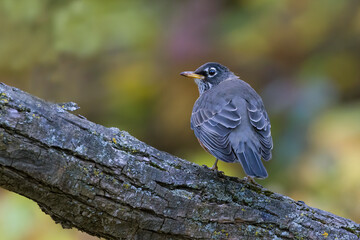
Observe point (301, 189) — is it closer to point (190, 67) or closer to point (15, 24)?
point (190, 67)

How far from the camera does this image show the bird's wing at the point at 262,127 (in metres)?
3.60

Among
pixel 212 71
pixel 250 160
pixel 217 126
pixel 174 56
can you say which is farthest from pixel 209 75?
pixel 250 160

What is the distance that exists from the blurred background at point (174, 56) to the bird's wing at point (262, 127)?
6.44 feet

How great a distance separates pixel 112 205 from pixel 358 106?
4.31m

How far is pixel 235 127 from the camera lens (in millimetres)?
3729

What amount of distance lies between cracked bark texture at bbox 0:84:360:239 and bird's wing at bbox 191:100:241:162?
1.07 ft

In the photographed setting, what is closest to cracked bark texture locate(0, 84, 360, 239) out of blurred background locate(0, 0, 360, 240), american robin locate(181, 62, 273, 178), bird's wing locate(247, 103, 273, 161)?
american robin locate(181, 62, 273, 178)

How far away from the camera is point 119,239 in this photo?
109 inches

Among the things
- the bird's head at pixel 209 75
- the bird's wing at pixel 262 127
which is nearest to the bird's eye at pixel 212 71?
the bird's head at pixel 209 75

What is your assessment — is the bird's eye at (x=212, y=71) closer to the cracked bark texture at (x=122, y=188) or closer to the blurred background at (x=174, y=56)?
the blurred background at (x=174, y=56)

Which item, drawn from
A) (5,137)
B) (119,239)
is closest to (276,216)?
(119,239)

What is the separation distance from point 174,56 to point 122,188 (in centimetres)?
436

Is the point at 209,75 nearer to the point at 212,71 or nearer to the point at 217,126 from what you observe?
the point at 212,71

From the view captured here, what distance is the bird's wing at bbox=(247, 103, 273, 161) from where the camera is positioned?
3.60 meters
